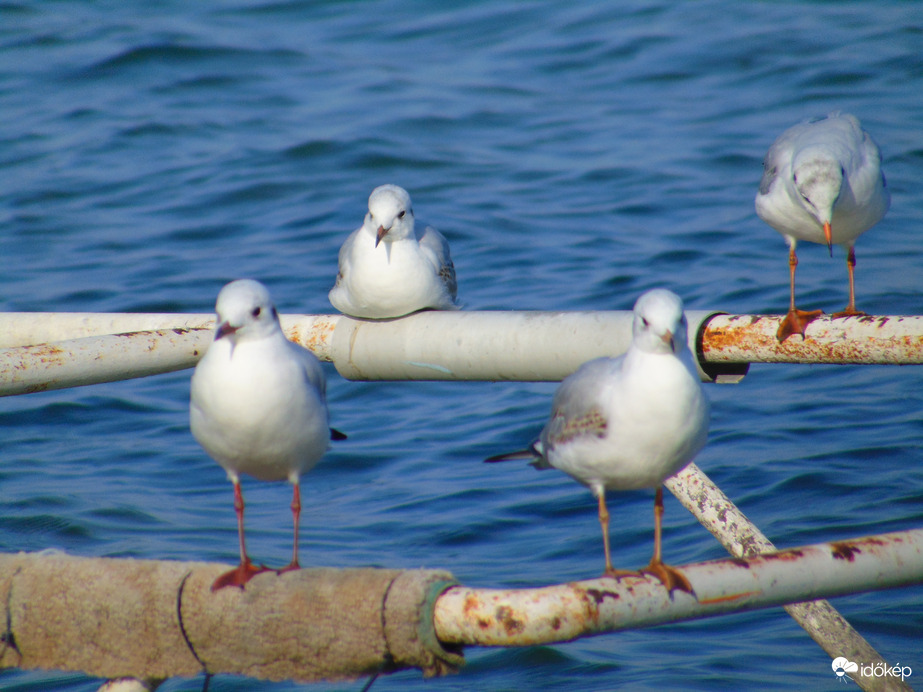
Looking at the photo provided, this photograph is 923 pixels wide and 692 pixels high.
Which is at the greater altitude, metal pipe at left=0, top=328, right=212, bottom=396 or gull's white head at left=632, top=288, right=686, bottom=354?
gull's white head at left=632, top=288, right=686, bottom=354

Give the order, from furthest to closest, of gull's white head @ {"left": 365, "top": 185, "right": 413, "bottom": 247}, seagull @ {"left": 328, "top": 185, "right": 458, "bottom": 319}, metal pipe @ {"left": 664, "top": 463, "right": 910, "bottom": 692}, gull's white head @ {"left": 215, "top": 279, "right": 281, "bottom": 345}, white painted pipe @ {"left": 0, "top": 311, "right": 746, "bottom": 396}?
gull's white head @ {"left": 365, "top": 185, "right": 413, "bottom": 247}
seagull @ {"left": 328, "top": 185, "right": 458, "bottom": 319}
metal pipe @ {"left": 664, "top": 463, "right": 910, "bottom": 692}
white painted pipe @ {"left": 0, "top": 311, "right": 746, "bottom": 396}
gull's white head @ {"left": 215, "top": 279, "right": 281, "bottom": 345}

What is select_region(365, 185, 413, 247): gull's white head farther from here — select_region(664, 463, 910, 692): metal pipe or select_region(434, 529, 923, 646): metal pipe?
select_region(434, 529, 923, 646): metal pipe

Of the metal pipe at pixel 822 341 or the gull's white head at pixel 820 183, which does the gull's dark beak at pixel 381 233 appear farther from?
the gull's white head at pixel 820 183

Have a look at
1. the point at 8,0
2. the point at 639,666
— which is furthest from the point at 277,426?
the point at 8,0

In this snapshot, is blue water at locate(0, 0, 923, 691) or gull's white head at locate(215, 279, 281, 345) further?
blue water at locate(0, 0, 923, 691)

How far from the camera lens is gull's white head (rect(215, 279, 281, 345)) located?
10.4ft

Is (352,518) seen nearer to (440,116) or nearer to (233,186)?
(233,186)

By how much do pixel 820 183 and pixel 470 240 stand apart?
7245 millimetres

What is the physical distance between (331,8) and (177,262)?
906 centimetres

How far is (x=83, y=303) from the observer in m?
10.8

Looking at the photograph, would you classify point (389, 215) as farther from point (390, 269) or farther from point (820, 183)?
point (820, 183)

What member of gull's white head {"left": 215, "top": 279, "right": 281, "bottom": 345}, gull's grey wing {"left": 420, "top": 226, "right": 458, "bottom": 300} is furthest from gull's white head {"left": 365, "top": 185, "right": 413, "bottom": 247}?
gull's white head {"left": 215, "top": 279, "right": 281, "bottom": 345}

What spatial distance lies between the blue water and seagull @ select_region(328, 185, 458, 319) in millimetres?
2074

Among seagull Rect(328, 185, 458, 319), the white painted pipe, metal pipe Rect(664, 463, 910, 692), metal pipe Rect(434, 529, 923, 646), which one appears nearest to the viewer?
metal pipe Rect(434, 529, 923, 646)
